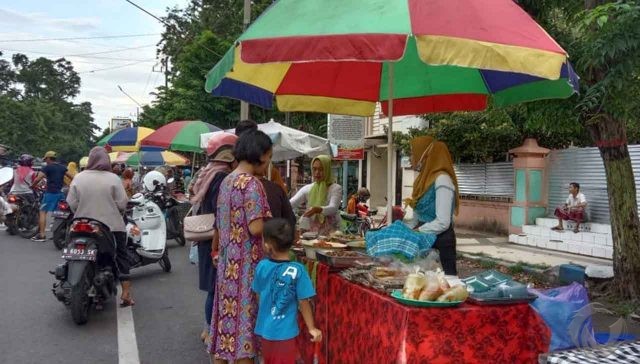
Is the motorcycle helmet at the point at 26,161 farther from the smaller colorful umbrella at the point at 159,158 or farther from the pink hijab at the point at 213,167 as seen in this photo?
the pink hijab at the point at 213,167

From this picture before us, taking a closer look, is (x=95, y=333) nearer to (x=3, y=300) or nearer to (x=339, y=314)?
(x=3, y=300)

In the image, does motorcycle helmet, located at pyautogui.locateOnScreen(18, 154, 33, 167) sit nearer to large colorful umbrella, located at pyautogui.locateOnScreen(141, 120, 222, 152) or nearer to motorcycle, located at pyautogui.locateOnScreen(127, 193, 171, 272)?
large colorful umbrella, located at pyautogui.locateOnScreen(141, 120, 222, 152)

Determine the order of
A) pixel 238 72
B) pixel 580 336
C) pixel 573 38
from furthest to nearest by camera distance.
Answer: pixel 573 38 < pixel 238 72 < pixel 580 336

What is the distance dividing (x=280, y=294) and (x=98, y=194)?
330cm

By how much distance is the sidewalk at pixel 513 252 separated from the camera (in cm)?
1009

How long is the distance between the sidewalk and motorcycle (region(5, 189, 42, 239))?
959cm

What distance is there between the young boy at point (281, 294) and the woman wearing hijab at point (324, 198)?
328 cm

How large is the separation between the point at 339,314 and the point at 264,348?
58cm

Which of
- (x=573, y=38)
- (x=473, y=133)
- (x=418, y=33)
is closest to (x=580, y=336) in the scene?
(x=418, y=33)

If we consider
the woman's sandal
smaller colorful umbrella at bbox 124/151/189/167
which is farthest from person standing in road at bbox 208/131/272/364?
smaller colorful umbrella at bbox 124/151/189/167

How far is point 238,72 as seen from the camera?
4.48 metres

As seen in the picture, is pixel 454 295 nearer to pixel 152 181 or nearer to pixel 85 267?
pixel 85 267

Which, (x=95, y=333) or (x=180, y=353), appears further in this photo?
(x=95, y=333)

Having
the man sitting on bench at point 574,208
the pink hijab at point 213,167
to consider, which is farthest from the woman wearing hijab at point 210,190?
the man sitting on bench at point 574,208
